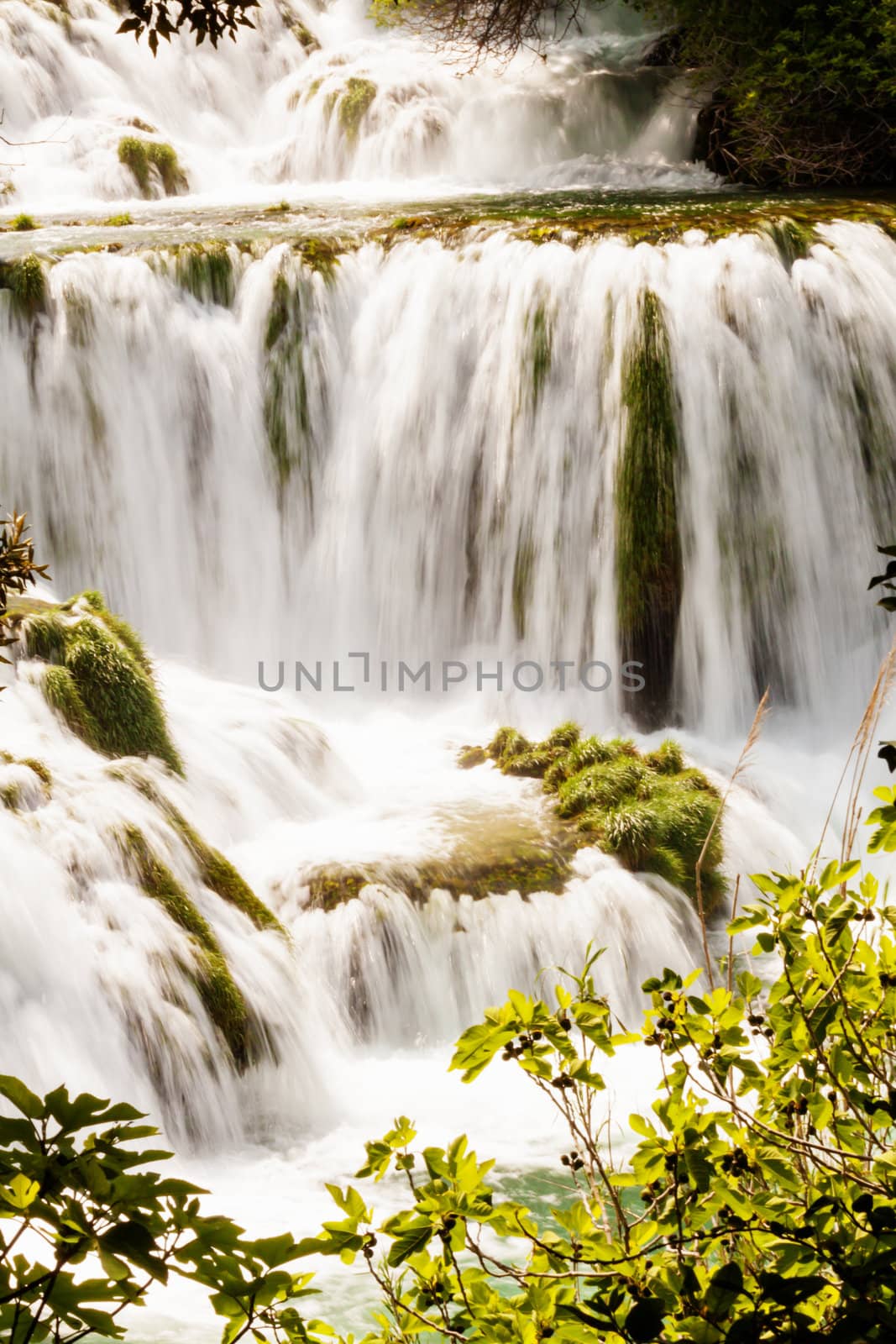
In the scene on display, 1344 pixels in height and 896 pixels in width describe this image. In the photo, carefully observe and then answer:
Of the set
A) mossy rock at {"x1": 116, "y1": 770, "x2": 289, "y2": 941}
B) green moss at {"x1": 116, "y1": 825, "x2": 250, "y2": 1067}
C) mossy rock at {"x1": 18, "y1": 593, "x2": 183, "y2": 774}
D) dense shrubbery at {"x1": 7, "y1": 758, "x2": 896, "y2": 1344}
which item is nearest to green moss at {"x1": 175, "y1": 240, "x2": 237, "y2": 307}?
mossy rock at {"x1": 18, "y1": 593, "x2": 183, "y2": 774}

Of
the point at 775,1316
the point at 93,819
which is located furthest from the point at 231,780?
the point at 775,1316

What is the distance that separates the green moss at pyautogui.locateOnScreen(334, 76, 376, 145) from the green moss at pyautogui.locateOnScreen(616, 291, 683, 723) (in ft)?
27.1

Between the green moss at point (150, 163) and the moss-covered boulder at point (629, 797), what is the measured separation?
9.40 metres

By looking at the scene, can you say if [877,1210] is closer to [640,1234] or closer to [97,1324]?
[640,1234]

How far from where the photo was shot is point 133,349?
10180 millimetres

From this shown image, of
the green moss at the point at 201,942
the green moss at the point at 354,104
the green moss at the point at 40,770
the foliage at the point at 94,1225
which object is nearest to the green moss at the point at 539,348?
the green moss at the point at 40,770

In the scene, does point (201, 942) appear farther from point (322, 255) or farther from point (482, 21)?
point (482, 21)

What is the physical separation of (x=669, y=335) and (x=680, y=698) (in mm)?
2564

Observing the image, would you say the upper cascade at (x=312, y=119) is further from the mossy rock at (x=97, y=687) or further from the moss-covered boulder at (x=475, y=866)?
the moss-covered boulder at (x=475, y=866)

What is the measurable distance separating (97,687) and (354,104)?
1173 cm

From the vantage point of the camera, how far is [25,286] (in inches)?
391

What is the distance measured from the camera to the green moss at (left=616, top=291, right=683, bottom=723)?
373 inches

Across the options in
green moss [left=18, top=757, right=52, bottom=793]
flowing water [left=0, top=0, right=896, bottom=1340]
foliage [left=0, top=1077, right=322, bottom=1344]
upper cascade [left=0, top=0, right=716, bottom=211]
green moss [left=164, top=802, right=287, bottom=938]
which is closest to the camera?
foliage [left=0, top=1077, right=322, bottom=1344]

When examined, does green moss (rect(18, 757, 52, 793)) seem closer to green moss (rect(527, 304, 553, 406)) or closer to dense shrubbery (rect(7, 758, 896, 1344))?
dense shrubbery (rect(7, 758, 896, 1344))
